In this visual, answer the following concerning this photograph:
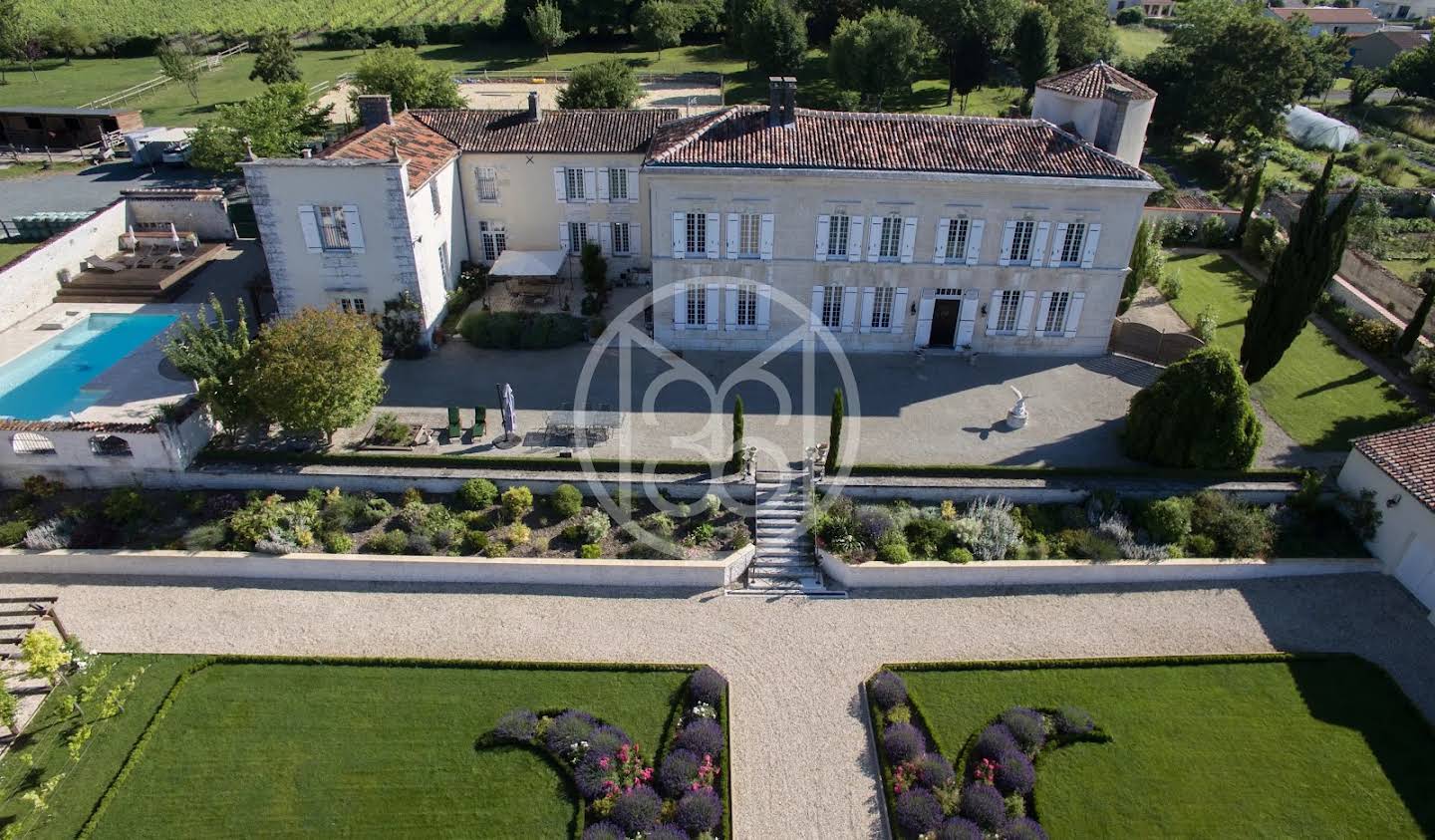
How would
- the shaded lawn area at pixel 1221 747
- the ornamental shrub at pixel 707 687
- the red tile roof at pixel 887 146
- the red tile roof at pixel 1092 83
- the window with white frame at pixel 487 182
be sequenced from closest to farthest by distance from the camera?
the shaded lawn area at pixel 1221 747
the ornamental shrub at pixel 707 687
the red tile roof at pixel 887 146
the red tile roof at pixel 1092 83
the window with white frame at pixel 487 182

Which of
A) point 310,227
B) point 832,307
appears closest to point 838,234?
point 832,307

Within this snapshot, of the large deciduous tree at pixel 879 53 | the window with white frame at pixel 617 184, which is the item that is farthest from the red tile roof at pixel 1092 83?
the large deciduous tree at pixel 879 53

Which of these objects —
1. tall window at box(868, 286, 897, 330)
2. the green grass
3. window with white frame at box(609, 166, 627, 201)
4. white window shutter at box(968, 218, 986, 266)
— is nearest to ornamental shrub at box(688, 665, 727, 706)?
tall window at box(868, 286, 897, 330)

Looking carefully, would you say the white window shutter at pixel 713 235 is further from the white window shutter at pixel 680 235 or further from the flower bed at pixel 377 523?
the flower bed at pixel 377 523

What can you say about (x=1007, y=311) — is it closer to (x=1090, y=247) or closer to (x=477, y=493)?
(x=1090, y=247)

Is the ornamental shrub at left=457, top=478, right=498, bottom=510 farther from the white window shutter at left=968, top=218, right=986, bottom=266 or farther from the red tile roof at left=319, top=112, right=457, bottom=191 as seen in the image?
the white window shutter at left=968, top=218, right=986, bottom=266

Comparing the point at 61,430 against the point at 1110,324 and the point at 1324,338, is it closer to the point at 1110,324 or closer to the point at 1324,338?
the point at 1110,324

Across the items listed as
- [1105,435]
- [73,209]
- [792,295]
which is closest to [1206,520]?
[1105,435]
